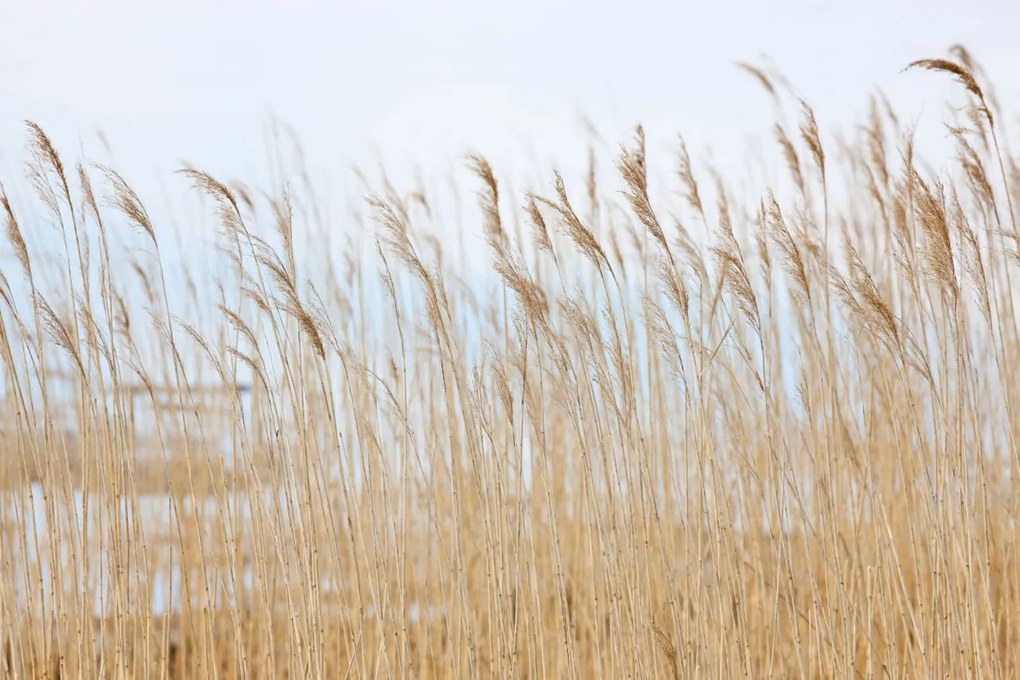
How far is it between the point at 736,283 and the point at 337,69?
66.2 inches

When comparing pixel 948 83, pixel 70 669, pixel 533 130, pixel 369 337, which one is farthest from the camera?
pixel 533 130

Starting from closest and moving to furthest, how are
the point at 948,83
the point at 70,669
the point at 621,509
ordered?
the point at 621,509, the point at 948,83, the point at 70,669

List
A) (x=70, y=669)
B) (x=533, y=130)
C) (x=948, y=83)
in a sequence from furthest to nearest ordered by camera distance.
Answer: (x=533, y=130)
(x=70, y=669)
(x=948, y=83)

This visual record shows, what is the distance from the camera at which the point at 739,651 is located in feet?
5.14

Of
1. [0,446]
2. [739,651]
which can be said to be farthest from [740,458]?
[0,446]

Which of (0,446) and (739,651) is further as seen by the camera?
(0,446)

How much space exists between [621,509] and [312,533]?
42 centimetres

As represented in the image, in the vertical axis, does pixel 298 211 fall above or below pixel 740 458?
above

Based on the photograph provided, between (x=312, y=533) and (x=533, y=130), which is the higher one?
(x=533, y=130)

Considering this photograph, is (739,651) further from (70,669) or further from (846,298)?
(70,669)

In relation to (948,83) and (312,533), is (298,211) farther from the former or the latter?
(948,83)

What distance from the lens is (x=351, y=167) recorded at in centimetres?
235

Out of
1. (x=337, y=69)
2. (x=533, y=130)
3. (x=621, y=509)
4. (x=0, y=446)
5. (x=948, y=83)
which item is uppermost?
(x=337, y=69)

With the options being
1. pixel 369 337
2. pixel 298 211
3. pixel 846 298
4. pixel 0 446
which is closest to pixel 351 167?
pixel 298 211
